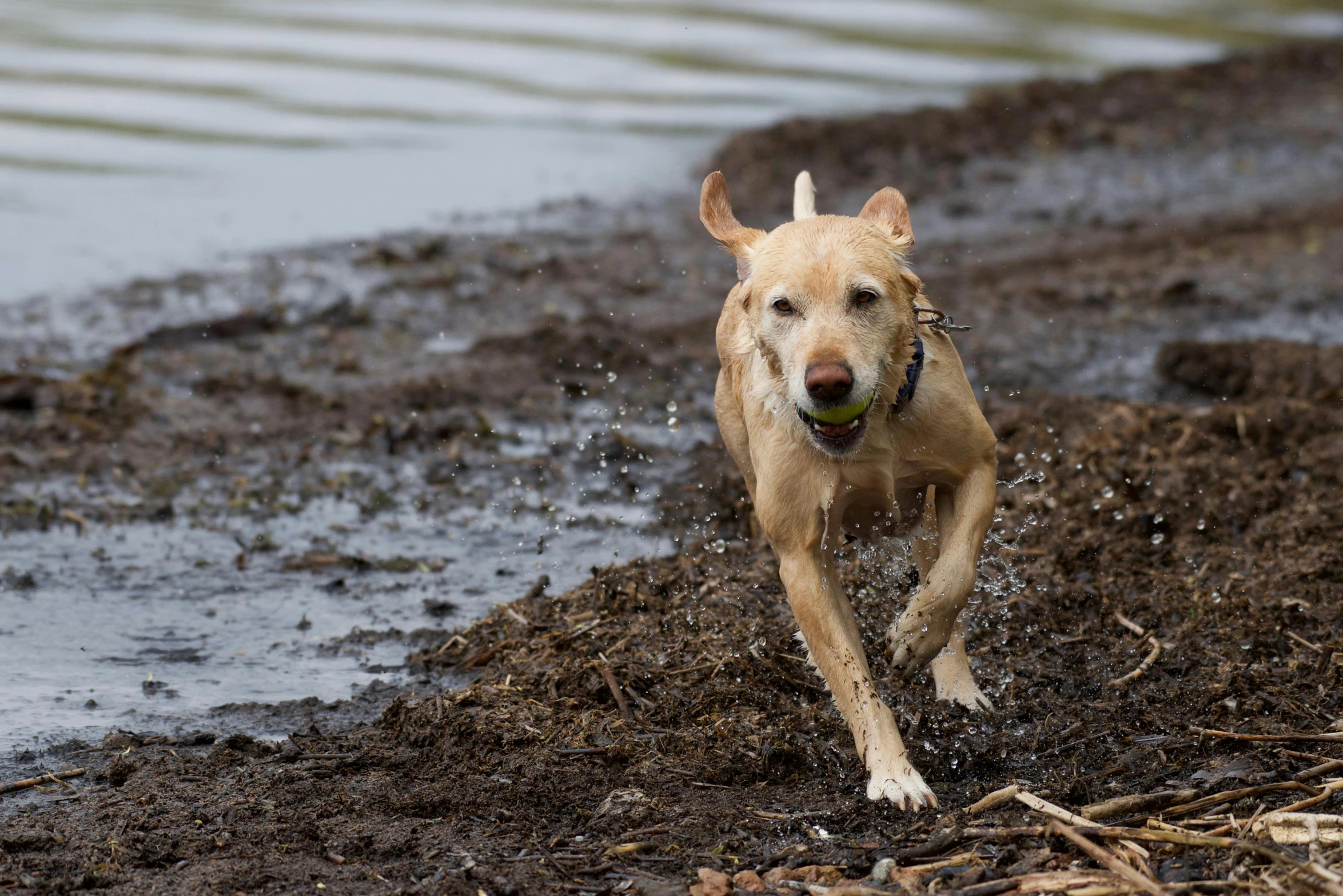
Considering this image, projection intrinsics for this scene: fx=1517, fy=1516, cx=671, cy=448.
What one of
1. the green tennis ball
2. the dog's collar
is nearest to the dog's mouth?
the green tennis ball

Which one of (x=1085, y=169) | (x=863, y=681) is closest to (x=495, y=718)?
(x=863, y=681)

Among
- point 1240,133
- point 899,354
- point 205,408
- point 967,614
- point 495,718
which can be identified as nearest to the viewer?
point 899,354

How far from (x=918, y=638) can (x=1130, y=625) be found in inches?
58.2

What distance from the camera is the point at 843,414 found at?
14.6 feet

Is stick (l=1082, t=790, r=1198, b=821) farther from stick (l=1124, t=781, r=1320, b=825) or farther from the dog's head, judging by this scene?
the dog's head

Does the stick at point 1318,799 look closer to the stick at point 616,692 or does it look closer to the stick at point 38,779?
the stick at point 616,692

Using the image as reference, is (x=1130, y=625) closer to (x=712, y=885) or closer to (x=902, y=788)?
(x=902, y=788)

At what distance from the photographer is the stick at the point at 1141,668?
5.48 m

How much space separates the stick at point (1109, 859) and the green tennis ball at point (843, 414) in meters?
1.28

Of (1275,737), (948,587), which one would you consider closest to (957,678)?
(948,587)

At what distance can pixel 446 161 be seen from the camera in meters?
14.1

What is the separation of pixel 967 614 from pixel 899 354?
173 centimetres

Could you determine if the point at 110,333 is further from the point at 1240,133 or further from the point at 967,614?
the point at 1240,133

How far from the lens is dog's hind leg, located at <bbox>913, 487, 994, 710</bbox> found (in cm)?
548
